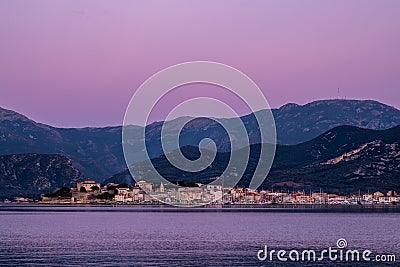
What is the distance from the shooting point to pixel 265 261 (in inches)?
3334

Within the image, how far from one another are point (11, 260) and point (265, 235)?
161ft

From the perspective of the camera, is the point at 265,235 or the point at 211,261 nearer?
the point at 211,261

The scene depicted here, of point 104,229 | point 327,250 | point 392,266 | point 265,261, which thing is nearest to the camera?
point 392,266

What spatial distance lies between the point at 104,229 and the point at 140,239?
29345 mm

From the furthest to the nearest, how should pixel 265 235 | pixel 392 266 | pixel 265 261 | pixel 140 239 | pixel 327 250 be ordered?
pixel 265 235
pixel 140 239
pixel 327 250
pixel 265 261
pixel 392 266

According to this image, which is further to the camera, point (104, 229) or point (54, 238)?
point (104, 229)

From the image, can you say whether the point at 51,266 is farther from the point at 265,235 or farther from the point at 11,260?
the point at 265,235

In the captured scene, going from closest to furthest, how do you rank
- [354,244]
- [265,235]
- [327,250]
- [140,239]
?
[327,250]
[354,244]
[140,239]
[265,235]

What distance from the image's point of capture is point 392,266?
78.6 metres

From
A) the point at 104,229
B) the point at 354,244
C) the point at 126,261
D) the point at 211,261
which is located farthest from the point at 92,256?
the point at 104,229

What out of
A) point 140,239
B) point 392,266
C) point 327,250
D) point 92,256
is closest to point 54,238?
point 140,239

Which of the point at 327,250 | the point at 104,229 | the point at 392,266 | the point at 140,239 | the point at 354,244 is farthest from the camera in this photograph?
the point at 104,229

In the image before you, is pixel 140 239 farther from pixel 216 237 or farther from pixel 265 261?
pixel 265 261

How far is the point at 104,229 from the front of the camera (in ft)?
479
